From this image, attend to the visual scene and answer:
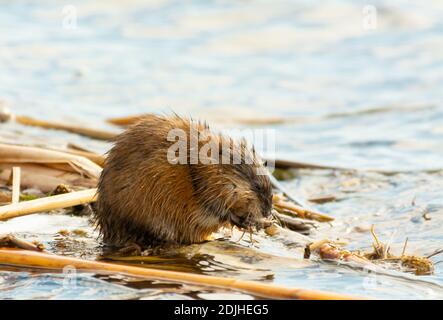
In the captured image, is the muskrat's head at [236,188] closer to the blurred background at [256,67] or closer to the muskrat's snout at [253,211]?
the muskrat's snout at [253,211]

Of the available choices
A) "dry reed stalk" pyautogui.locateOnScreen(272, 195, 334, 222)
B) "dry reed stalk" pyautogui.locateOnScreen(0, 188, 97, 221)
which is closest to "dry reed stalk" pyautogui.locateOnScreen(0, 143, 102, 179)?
"dry reed stalk" pyautogui.locateOnScreen(0, 188, 97, 221)

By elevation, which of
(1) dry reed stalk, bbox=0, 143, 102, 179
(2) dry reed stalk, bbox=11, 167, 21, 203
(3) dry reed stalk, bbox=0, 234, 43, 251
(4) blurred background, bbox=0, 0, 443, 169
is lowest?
(3) dry reed stalk, bbox=0, 234, 43, 251

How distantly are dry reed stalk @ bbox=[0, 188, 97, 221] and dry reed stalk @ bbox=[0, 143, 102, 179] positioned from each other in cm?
61

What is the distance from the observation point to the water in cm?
654

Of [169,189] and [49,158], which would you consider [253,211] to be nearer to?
[169,189]

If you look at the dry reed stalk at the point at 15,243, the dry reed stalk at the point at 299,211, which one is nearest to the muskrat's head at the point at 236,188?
the dry reed stalk at the point at 15,243

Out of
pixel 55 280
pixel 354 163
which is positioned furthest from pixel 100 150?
pixel 55 280

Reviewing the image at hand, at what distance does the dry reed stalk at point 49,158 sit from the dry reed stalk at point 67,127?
2.44 metres

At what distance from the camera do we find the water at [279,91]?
257 inches

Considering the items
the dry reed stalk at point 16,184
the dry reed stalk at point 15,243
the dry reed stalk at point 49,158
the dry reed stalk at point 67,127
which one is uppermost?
the dry reed stalk at point 67,127

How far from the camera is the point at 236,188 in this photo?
6289 millimetres

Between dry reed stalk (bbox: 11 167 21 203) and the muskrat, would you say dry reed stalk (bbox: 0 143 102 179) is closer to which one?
dry reed stalk (bbox: 11 167 21 203)

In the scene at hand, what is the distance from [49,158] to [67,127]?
2.99 m
